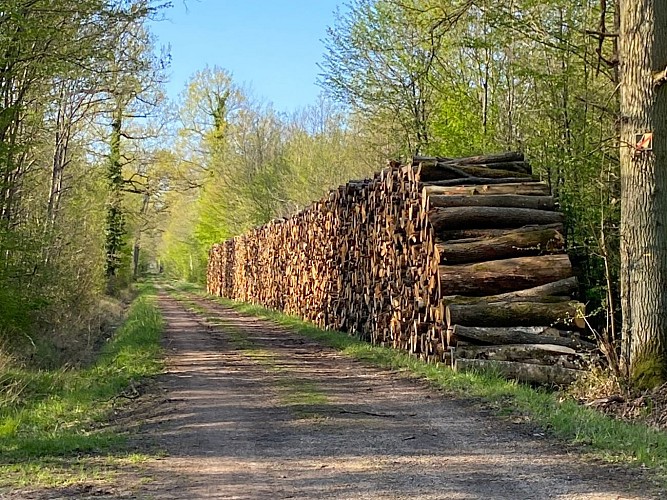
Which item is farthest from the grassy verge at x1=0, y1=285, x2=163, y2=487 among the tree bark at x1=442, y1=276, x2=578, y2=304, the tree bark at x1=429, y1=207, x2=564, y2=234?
the tree bark at x1=429, y1=207, x2=564, y2=234

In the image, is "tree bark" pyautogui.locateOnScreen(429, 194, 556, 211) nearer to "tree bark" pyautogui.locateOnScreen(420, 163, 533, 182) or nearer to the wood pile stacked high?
the wood pile stacked high

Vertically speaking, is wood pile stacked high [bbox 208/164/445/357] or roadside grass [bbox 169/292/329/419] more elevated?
wood pile stacked high [bbox 208/164/445/357]

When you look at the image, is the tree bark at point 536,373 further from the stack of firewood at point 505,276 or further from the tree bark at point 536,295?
the tree bark at point 536,295

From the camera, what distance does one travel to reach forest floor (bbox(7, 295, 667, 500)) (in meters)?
5.25

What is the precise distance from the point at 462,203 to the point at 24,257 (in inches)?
365

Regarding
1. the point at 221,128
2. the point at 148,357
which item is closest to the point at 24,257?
the point at 148,357

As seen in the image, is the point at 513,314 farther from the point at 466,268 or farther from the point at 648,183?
the point at 648,183

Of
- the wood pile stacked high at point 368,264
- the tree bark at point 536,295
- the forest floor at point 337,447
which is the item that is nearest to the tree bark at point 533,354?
the tree bark at point 536,295

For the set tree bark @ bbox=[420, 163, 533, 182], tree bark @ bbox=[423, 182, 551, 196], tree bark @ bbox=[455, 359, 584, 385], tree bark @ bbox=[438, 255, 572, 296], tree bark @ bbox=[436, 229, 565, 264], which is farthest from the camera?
tree bark @ bbox=[420, 163, 533, 182]

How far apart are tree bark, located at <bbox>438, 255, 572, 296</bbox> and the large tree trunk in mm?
2374

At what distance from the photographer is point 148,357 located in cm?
1337

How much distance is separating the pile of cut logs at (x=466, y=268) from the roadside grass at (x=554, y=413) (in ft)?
1.55

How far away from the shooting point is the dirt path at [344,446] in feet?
17.3

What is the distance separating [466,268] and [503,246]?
707mm
